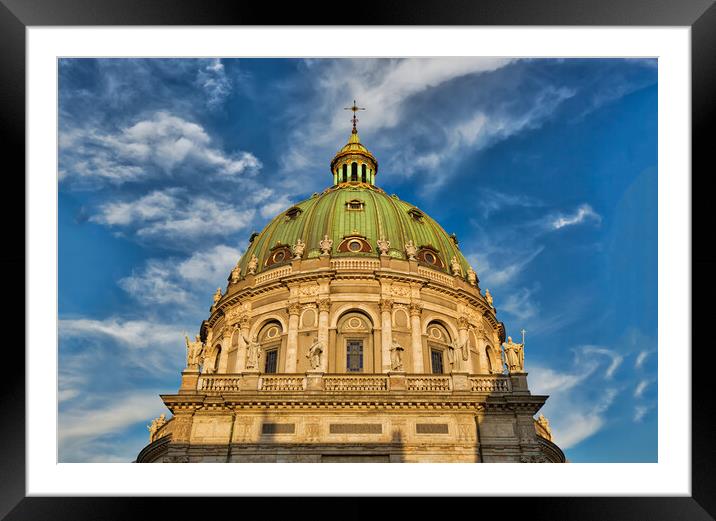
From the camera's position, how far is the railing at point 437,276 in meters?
34.0

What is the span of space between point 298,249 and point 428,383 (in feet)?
41.4

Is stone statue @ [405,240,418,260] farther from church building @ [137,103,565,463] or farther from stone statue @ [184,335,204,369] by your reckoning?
stone statue @ [184,335,204,369]

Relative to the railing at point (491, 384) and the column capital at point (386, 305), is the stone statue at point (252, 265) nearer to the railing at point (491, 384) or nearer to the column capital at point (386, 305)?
the column capital at point (386, 305)

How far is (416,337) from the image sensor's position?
30906 millimetres

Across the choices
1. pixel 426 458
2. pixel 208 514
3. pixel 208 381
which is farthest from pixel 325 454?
pixel 208 514

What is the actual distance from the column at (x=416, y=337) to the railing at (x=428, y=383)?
454 cm

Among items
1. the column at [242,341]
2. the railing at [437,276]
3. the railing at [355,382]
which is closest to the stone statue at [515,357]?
the railing at [355,382]

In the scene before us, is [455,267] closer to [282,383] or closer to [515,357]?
[515,357]

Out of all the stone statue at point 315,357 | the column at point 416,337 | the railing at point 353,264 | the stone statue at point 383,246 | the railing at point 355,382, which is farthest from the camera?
the stone statue at point 383,246
